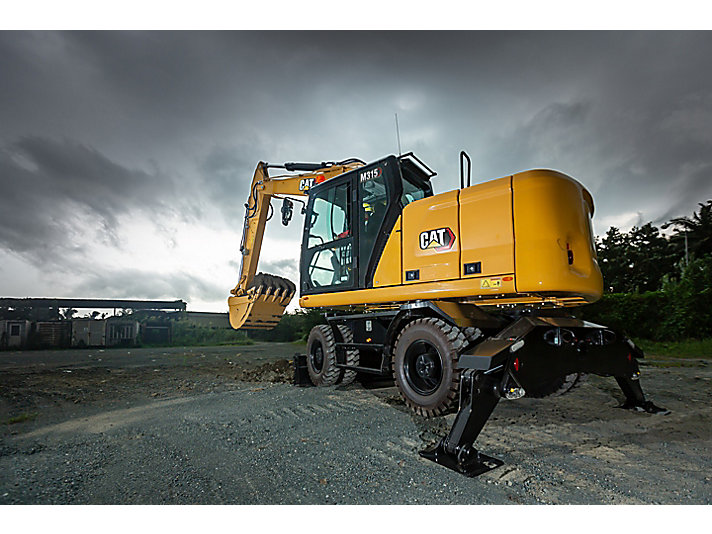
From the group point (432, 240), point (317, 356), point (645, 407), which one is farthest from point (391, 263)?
point (645, 407)

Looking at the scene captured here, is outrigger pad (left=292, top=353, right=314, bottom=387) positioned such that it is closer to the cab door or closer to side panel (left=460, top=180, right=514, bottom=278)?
the cab door

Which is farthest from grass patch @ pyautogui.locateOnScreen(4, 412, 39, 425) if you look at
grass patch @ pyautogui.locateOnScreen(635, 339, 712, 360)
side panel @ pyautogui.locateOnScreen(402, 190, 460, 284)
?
grass patch @ pyautogui.locateOnScreen(635, 339, 712, 360)

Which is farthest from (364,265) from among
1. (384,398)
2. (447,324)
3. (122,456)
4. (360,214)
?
(122,456)

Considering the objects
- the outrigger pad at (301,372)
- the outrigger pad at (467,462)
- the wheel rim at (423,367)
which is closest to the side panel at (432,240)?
the wheel rim at (423,367)

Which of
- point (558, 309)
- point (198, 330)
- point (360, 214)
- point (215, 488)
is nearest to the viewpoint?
point (215, 488)

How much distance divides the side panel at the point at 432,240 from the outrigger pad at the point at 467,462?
6.11 feet

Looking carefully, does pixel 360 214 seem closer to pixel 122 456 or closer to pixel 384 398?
pixel 384 398

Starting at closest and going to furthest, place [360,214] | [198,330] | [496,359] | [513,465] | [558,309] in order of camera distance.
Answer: [513,465], [496,359], [558,309], [360,214], [198,330]

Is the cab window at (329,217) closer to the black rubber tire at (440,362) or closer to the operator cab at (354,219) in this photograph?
the operator cab at (354,219)

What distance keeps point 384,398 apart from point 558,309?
2653mm

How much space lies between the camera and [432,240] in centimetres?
463

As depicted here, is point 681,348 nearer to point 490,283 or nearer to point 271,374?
point 490,283

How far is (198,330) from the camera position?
20047mm

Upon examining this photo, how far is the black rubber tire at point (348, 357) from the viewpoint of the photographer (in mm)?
6258
